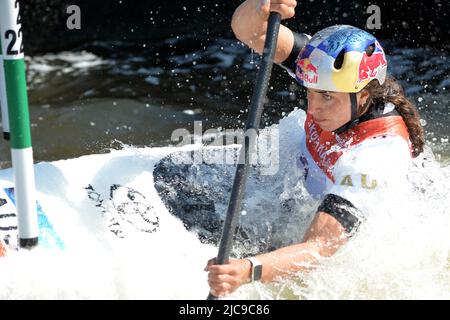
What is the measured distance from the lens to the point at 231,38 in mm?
7555

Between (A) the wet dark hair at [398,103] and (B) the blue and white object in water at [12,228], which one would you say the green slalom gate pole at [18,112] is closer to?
(B) the blue and white object in water at [12,228]

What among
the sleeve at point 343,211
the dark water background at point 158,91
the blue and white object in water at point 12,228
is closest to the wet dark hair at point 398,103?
the sleeve at point 343,211

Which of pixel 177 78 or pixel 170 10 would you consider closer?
pixel 177 78

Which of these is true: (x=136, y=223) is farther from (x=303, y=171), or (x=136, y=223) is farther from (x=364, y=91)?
(x=364, y=91)

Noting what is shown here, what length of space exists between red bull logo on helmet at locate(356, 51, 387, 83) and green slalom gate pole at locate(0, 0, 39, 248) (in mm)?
1362

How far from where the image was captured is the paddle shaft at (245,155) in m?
2.70

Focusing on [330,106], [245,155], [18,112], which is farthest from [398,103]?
[18,112]

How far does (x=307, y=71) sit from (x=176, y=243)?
906 mm

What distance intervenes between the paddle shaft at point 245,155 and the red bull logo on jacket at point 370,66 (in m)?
0.42

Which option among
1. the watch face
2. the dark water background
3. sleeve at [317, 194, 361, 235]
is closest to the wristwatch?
the watch face

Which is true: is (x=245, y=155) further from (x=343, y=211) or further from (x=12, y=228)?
(x=12, y=228)

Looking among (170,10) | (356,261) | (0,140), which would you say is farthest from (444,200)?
(170,10)

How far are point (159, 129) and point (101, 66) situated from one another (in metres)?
1.65

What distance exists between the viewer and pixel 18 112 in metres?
2.59
